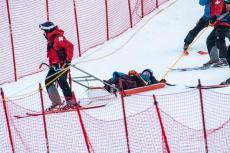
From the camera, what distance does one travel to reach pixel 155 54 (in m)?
19.2

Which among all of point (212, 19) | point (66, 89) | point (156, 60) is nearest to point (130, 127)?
point (66, 89)

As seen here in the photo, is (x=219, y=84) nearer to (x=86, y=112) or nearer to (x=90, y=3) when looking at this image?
(x=86, y=112)

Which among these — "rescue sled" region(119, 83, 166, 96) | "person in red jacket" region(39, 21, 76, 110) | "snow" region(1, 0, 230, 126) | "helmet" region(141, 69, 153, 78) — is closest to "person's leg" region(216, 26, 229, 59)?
"snow" region(1, 0, 230, 126)

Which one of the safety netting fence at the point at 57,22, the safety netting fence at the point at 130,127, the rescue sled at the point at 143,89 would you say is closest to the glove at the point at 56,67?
the safety netting fence at the point at 130,127

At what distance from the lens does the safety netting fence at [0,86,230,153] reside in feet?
41.0

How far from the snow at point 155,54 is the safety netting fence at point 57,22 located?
1.06ft

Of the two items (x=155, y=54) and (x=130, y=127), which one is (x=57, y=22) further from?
(x=130, y=127)

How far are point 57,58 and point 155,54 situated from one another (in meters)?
4.67

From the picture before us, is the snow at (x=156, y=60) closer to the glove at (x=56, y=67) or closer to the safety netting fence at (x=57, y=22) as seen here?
the safety netting fence at (x=57, y=22)

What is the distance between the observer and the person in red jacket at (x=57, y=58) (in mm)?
14891

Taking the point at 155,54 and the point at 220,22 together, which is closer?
the point at 220,22

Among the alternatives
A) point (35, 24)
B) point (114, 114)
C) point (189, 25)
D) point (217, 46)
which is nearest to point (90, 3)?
point (35, 24)

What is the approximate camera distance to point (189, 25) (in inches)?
814

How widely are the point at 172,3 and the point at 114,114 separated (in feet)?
27.4
